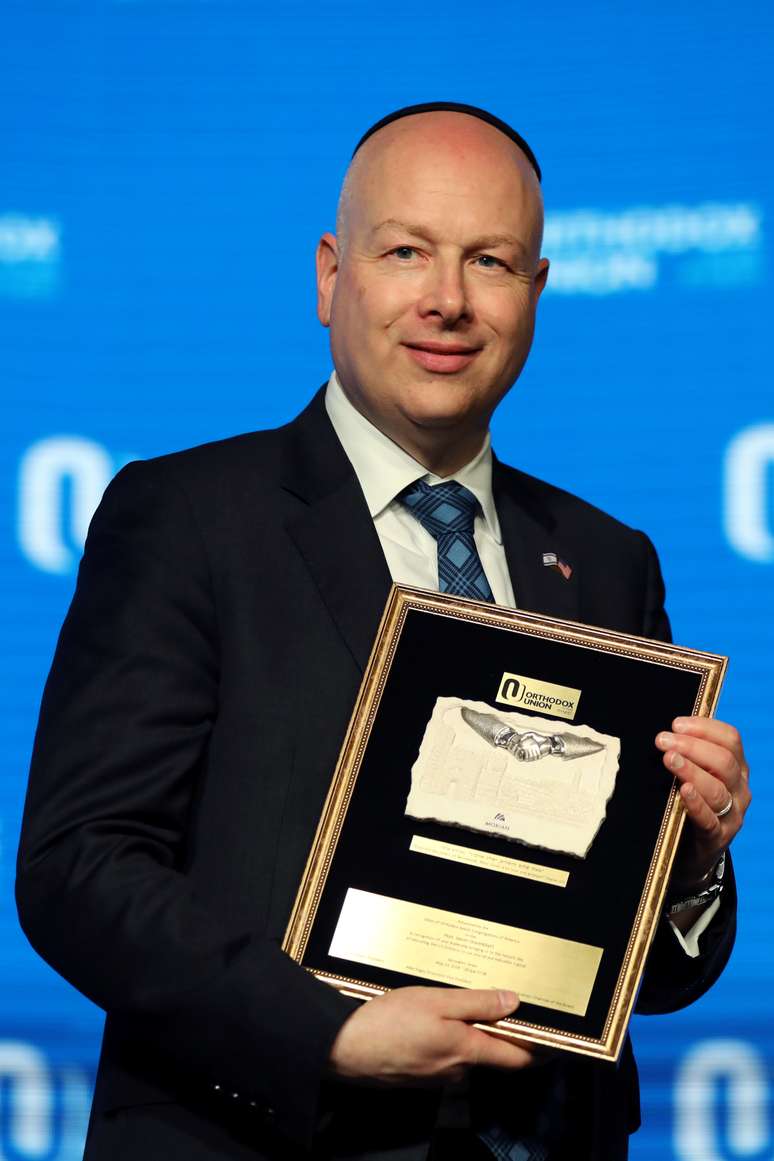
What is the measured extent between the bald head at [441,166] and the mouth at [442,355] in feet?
0.48

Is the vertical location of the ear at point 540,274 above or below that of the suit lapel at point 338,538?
above

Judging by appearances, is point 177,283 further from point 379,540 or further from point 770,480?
point 379,540

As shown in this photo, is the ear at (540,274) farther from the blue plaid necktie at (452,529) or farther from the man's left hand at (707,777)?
the man's left hand at (707,777)

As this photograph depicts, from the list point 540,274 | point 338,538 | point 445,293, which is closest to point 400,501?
point 338,538

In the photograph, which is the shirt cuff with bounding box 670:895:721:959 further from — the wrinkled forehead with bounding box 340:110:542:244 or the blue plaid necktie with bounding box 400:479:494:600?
the wrinkled forehead with bounding box 340:110:542:244

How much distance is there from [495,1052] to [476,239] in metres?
0.78

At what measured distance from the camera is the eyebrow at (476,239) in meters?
1.68

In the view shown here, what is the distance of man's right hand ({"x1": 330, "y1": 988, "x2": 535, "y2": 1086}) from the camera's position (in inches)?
53.3

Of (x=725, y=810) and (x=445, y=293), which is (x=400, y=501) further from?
(x=725, y=810)

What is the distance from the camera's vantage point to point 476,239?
1.68 metres

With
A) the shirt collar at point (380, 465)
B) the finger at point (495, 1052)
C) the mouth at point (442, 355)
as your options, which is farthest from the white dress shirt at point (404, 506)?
the finger at point (495, 1052)

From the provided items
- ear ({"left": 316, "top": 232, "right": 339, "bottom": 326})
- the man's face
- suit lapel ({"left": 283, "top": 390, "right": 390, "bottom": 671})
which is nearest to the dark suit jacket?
suit lapel ({"left": 283, "top": 390, "right": 390, "bottom": 671})

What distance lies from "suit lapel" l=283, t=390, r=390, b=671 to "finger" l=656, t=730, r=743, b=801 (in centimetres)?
29

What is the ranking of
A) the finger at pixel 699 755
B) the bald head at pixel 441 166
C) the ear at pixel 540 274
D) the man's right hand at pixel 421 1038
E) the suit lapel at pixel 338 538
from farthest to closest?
the ear at pixel 540 274 → the bald head at pixel 441 166 → the suit lapel at pixel 338 538 → the finger at pixel 699 755 → the man's right hand at pixel 421 1038
